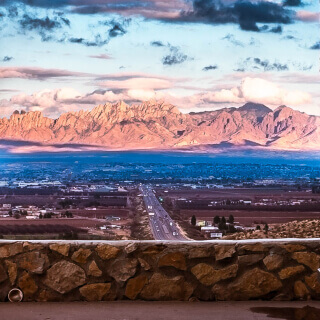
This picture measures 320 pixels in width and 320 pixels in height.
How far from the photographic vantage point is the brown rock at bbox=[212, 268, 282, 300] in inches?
167

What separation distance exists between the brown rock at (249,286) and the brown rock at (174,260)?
0.24 m

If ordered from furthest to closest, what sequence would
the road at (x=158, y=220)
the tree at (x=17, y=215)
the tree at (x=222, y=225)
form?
the tree at (x=17, y=215)
the tree at (x=222, y=225)
the road at (x=158, y=220)

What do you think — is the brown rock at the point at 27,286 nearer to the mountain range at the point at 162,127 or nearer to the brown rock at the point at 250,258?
the brown rock at the point at 250,258

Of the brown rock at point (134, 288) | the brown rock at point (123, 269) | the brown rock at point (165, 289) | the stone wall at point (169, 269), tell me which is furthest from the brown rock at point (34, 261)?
the brown rock at point (165, 289)

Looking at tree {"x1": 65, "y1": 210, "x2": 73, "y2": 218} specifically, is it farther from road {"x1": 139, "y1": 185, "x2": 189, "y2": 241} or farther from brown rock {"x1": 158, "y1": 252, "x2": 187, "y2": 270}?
brown rock {"x1": 158, "y1": 252, "x2": 187, "y2": 270}

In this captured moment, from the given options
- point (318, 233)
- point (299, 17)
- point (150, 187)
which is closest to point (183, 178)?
point (150, 187)

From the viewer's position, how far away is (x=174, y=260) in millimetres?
4238

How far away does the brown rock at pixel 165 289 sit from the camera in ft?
13.9

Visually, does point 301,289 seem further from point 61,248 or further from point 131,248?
point 61,248

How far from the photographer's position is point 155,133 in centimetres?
618

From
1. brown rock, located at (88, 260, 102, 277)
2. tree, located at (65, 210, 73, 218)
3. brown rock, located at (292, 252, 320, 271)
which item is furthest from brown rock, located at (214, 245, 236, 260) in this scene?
tree, located at (65, 210, 73, 218)

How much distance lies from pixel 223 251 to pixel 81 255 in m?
0.86

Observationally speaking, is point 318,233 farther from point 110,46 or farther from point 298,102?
point 110,46

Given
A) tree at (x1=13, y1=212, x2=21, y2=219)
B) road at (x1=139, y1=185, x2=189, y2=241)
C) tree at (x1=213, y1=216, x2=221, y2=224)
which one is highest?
road at (x1=139, y1=185, x2=189, y2=241)
